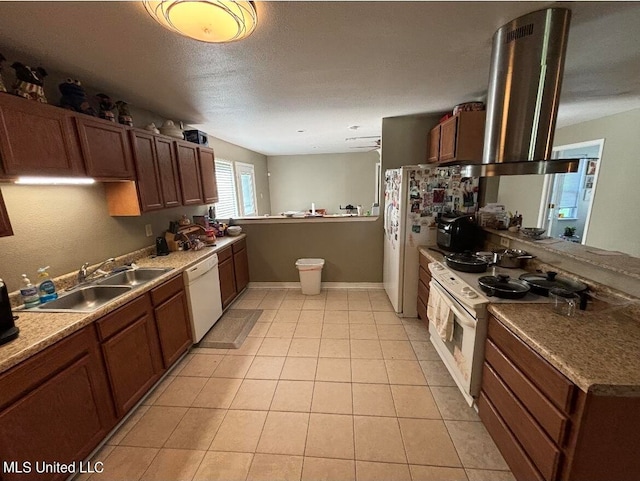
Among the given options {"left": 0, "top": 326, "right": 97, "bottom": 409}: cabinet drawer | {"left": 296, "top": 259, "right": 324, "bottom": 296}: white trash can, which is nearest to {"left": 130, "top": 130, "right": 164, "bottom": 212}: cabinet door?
{"left": 0, "top": 326, "right": 97, "bottom": 409}: cabinet drawer

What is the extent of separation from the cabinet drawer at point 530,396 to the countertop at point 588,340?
177 millimetres

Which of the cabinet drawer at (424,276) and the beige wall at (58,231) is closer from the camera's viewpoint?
the beige wall at (58,231)

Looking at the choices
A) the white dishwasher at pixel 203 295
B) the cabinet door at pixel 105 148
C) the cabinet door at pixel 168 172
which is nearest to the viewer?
the cabinet door at pixel 105 148

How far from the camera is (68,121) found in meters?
1.66

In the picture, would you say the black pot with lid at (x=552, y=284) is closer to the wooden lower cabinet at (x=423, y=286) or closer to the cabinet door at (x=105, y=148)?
the wooden lower cabinet at (x=423, y=286)

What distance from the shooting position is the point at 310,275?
11.9ft

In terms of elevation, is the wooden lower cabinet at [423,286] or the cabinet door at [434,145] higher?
the cabinet door at [434,145]

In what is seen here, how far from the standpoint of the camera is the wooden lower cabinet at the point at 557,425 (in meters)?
0.93

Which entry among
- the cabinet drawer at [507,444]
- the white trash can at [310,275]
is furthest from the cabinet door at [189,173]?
the cabinet drawer at [507,444]

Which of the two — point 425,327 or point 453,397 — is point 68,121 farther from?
point 425,327

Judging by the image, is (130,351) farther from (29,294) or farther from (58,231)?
(58,231)

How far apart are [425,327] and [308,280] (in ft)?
5.25

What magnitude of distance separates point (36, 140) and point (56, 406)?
145cm

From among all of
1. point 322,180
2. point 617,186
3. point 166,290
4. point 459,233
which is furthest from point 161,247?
point 617,186
